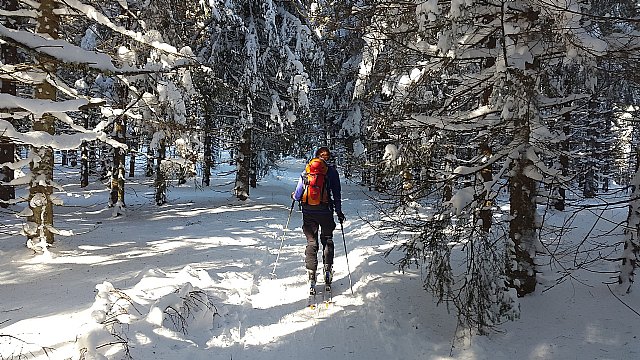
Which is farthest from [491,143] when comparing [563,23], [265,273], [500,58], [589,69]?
[265,273]

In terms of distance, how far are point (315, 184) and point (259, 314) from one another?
218cm

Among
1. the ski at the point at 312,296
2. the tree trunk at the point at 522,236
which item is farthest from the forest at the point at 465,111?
the ski at the point at 312,296

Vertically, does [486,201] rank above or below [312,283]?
above

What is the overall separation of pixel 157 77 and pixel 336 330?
8429 millimetres

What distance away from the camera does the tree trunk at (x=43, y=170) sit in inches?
336

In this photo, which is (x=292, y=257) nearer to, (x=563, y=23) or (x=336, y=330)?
(x=336, y=330)

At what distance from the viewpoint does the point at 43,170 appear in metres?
8.76

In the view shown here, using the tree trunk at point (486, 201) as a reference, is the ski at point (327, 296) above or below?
below

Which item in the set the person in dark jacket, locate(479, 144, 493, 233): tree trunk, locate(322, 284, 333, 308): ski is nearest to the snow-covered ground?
locate(322, 284, 333, 308): ski

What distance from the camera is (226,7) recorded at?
585 inches

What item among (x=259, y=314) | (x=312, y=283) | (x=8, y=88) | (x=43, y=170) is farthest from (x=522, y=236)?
(x=8, y=88)

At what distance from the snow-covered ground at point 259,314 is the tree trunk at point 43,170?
0.60m

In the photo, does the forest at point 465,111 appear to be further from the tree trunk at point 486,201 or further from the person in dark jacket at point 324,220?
the person in dark jacket at point 324,220

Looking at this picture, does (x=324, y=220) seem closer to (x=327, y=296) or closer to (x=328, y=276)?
(x=328, y=276)
